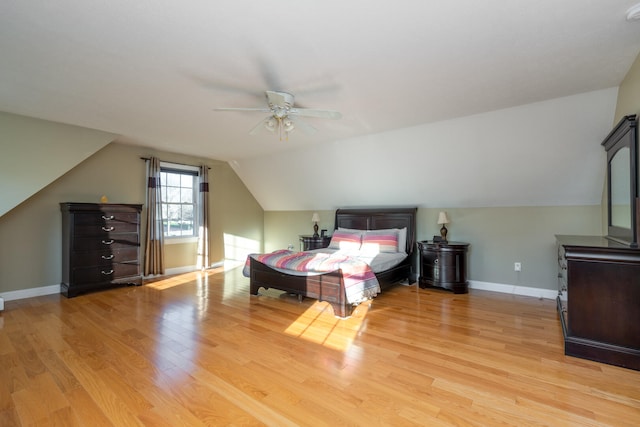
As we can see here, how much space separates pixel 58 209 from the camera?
15.1ft

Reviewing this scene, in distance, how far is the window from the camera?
5.88m

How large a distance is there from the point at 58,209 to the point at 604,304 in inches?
264

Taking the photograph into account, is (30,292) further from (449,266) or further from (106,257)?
(449,266)

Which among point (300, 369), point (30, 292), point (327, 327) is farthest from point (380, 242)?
point (30, 292)

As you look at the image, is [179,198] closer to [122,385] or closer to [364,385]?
[122,385]

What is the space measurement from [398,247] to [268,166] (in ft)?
10.3

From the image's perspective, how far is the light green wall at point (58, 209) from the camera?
166 inches

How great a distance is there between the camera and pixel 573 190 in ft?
13.1

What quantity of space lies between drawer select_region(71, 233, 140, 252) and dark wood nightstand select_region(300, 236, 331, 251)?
2985mm

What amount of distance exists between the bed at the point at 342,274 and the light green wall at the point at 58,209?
264 cm

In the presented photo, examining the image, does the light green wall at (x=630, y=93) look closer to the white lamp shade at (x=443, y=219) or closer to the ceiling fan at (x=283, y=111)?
the white lamp shade at (x=443, y=219)

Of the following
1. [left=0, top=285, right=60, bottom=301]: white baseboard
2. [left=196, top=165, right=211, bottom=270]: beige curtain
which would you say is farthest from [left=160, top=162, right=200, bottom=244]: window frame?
[left=0, top=285, right=60, bottom=301]: white baseboard

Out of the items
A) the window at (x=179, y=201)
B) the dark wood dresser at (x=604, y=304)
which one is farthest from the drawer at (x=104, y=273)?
the dark wood dresser at (x=604, y=304)

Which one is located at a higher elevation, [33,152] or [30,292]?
[33,152]
